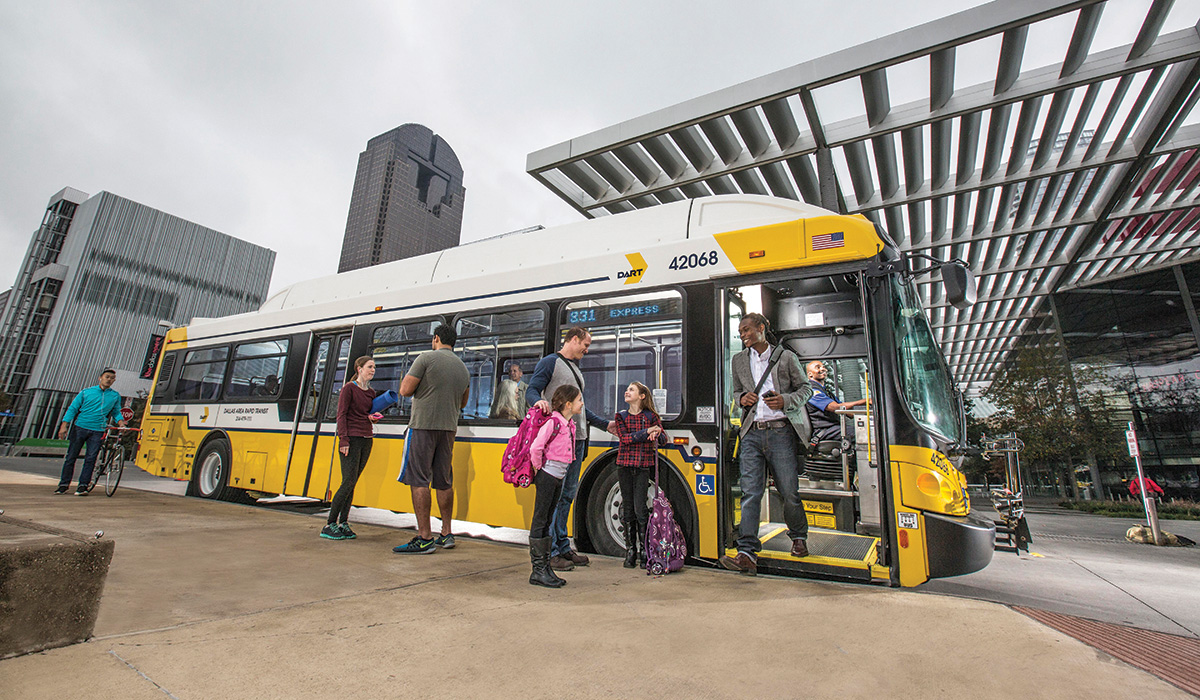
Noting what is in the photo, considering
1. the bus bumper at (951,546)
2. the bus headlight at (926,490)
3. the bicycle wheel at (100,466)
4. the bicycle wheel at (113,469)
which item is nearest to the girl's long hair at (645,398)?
the bus headlight at (926,490)

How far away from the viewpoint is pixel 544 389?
4.22m

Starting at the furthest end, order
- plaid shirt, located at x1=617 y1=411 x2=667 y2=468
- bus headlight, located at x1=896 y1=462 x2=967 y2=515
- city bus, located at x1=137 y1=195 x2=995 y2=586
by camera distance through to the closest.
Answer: plaid shirt, located at x1=617 y1=411 x2=667 y2=468 → city bus, located at x1=137 y1=195 x2=995 y2=586 → bus headlight, located at x1=896 y1=462 x2=967 y2=515

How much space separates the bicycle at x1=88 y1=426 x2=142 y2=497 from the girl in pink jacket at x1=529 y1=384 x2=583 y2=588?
26.5ft

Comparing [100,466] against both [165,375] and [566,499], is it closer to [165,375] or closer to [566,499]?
[165,375]

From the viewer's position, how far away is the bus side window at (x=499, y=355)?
5.19m

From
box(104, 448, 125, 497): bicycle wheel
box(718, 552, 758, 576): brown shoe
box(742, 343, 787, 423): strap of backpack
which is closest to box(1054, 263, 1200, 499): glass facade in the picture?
box(742, 343, 787, 423): strap of backpack

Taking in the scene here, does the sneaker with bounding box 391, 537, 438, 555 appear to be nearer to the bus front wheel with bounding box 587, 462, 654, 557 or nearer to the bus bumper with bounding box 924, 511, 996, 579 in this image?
the bus front wheel with bounding box 587, 462, 654, 557

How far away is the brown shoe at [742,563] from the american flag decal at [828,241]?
2.40 meters

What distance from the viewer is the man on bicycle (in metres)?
7.69

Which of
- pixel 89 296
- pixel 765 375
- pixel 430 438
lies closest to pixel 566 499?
pixel 430 438

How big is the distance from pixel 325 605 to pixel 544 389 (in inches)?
79.5

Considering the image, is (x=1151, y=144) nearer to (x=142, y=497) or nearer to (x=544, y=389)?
(x=544, y=389)

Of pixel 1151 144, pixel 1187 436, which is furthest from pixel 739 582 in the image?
pixel 1187 436

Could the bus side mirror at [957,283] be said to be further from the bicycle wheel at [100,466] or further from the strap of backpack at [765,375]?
the bicycle wheel at [100,466]
